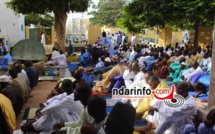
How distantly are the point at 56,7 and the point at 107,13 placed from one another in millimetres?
27028

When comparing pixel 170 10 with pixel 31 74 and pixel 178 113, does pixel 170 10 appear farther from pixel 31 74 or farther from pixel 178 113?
pixel 178 113

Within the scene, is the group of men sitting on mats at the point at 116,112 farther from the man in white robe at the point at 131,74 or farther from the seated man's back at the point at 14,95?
the seated man's back at the point at 14,95

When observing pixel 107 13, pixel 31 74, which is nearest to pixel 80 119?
pixel 31 74

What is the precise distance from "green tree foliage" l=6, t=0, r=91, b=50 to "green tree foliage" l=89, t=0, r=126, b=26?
80.6 ft

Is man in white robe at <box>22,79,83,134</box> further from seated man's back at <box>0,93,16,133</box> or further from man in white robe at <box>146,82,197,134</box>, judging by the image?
man in white robe at <box>146,82,197,134</box>

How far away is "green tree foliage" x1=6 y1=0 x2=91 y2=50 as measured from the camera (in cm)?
1338

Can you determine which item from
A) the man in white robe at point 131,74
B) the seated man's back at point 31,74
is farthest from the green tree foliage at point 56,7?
the man in white robe at point 131,74

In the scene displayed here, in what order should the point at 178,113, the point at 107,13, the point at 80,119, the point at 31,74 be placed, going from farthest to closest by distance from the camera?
the point at 107,13 → the point at 31,74 → the point at 178,113 → the point at 80,119

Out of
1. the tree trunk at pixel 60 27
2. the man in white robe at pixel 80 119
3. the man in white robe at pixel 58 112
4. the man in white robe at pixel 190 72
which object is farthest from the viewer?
the tree trunk at pixel 60 27

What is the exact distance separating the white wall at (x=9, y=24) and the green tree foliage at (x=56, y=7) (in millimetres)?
8043

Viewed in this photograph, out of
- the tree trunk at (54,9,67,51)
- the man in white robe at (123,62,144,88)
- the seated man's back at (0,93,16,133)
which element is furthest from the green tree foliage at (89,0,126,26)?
the seated man's back at (0,93,16,133)

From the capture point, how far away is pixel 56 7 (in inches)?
561

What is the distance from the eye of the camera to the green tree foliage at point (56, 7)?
13383mm

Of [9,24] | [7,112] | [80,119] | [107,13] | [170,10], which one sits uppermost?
[107,13]
